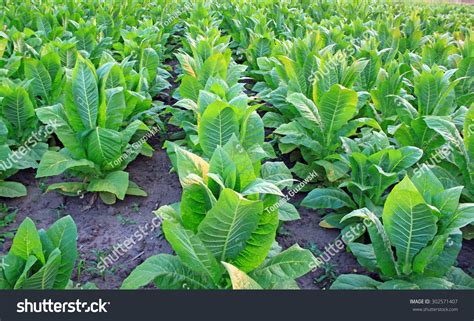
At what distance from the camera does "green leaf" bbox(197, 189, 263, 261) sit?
77.1 inches

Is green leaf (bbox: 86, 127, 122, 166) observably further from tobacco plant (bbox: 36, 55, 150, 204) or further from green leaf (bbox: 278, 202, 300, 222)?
green leaf (bbox: 278, 202, 300, 222)

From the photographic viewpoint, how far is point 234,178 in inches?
84.1

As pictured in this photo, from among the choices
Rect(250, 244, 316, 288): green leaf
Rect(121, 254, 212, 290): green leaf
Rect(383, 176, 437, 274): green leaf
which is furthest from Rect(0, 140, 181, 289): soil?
Rect(383, 176, 437, 274): green leaf

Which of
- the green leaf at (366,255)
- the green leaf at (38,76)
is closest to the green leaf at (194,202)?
the green leaf at (366,255)

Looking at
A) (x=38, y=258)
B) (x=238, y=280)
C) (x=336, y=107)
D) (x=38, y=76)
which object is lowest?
(x=38, y=76)

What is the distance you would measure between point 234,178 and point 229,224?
210 millimetres

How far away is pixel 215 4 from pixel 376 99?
764cm

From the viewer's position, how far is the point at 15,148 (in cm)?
390

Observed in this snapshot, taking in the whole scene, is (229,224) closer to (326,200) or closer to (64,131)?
(326,200)

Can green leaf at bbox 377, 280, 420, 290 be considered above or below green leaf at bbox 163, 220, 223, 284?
below

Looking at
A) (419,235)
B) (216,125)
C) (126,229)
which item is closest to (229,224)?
(216,125)

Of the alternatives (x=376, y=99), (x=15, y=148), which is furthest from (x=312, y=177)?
(x=15, y=148)

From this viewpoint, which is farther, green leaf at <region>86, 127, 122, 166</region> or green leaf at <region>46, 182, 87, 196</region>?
green leaf at <region>46, 182, 87, 196</region>
